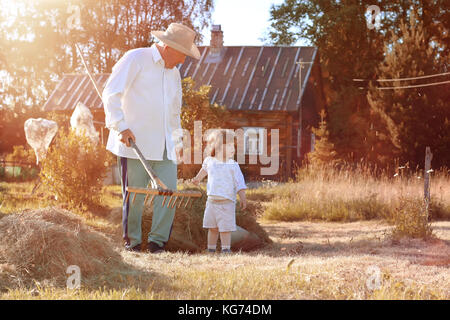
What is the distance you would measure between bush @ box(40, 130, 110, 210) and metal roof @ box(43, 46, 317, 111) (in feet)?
33.5

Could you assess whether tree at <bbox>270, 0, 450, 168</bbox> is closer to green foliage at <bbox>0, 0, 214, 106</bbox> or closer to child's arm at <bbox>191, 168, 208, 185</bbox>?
green foliage at <bbox>0, 0, 214, 106</bbox>

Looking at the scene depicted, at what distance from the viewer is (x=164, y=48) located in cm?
544

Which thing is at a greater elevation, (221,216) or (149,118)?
(149,118)

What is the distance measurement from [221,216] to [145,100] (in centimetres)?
148

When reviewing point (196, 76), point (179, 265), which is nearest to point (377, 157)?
point (196, 76)

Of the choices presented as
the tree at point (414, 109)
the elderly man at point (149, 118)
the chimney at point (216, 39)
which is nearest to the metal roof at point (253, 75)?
the chimney at point (216, 39)

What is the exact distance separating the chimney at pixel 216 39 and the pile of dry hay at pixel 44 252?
17.7 m

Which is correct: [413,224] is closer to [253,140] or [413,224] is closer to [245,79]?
[253,140]

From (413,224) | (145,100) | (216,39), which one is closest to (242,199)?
(145,100)

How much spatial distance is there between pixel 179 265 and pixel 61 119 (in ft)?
58.3

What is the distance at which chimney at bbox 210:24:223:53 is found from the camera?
2111cm

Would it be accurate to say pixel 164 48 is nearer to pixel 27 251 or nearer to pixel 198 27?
pixel 27 251

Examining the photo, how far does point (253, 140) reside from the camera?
66.3 ft

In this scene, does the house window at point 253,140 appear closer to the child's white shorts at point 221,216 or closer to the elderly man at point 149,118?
the child's white shorts at point 221,216
